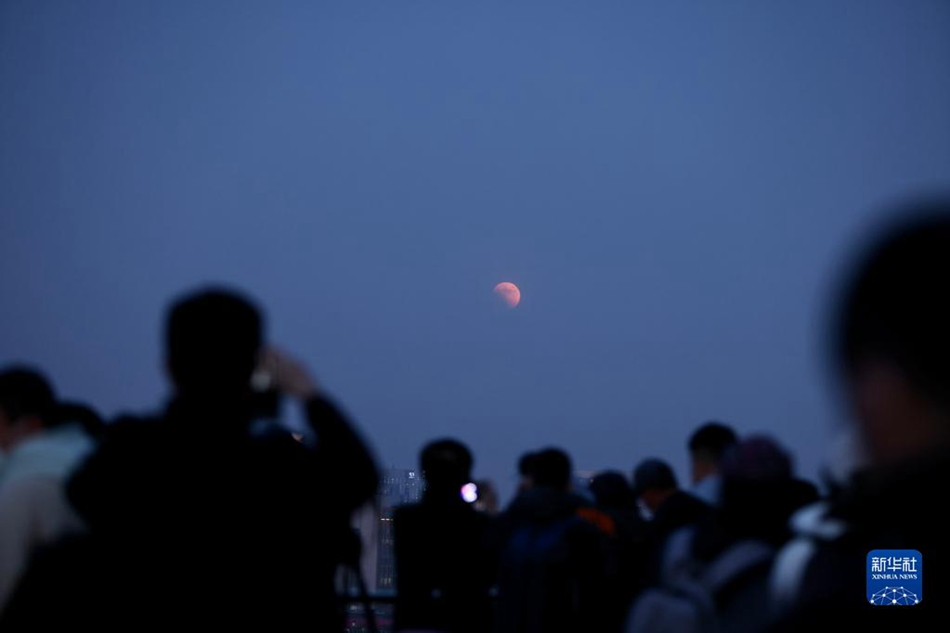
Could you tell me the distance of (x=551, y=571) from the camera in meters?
3.82

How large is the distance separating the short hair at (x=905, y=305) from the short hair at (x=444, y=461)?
11.6 feet

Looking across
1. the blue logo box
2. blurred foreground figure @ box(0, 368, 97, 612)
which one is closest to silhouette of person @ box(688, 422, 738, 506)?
the blue logo box

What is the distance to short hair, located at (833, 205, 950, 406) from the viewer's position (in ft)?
2.45

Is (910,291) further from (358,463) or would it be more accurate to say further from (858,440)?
(358,463)

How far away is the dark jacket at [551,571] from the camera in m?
3.80

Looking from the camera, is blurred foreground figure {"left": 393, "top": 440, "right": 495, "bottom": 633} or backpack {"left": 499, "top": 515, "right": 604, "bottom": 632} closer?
backpack {"left": 499, "top": 515, "right": 604, "bottom": 632}

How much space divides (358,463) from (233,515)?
25 cm

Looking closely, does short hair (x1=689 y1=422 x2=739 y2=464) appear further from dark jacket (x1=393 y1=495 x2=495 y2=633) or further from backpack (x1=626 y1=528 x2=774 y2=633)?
backpack (x1=626 y1=528 x2=774 y2=633)

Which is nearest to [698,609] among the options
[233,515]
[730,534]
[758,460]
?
[730,534]

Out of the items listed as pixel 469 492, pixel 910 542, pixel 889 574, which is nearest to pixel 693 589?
pixel 889 574

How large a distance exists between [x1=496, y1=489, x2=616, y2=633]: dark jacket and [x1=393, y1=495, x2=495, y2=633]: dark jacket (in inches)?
8.1

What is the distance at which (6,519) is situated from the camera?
2.10 metres

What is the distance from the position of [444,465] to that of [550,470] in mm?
541

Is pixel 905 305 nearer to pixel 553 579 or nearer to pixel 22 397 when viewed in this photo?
pixel 22 397
